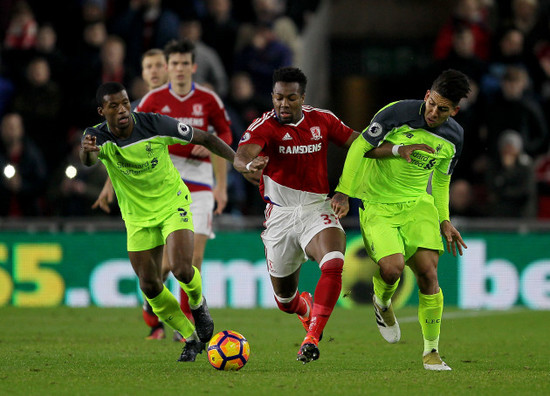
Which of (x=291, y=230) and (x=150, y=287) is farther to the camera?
(x=291, y=230)

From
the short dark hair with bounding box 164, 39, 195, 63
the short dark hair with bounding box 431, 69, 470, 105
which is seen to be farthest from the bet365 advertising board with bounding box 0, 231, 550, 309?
the short dark hair with bounding box 431, 69, 470, 105

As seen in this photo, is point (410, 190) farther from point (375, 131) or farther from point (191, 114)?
point (191, 114)

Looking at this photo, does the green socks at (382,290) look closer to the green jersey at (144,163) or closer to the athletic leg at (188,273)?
the athletic leg at (188,273)

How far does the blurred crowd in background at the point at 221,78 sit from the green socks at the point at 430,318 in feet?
22.9

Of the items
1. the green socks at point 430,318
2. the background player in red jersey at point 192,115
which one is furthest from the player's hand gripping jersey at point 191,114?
the green socks at point 430,318

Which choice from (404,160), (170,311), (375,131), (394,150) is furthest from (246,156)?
(170,311)

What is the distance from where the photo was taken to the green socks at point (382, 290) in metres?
7.98

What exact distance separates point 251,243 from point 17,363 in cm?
646

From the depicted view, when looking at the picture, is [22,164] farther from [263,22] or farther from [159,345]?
[159,345]

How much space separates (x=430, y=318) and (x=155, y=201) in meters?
2.34

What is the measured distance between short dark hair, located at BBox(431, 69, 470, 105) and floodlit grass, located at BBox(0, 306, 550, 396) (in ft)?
6.59

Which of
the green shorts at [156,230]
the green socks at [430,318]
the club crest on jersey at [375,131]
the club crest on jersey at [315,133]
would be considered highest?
the club crest on jersey at [375,131]

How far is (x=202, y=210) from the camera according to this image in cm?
951

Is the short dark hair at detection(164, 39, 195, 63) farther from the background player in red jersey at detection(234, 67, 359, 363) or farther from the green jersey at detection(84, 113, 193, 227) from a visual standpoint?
the background player in red jersey at detection(234, 67, 359, 363)
